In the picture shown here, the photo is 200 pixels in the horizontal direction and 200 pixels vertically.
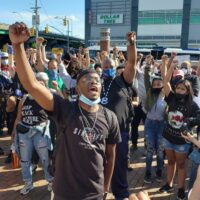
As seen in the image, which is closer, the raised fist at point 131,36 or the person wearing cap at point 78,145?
the person wearing cap at point 78,145

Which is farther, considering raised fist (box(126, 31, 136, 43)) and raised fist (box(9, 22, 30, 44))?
raised fist (box(126, 31, 136, 43))

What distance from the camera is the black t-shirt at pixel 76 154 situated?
101 inches

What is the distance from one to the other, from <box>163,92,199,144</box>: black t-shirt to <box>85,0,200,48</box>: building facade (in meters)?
52.6

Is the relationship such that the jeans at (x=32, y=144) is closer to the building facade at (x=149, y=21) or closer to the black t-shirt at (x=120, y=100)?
the black t-shirt at (x=120, y=100)

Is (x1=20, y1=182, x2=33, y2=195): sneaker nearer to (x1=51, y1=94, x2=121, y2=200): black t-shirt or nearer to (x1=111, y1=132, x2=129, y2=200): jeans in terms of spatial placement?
(x1=111, y1=132, x2=129, y2=200): jeans

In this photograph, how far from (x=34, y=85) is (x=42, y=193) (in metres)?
2.87

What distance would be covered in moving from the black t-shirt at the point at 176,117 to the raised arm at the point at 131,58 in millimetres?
933

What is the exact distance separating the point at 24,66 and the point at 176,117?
2.67 m

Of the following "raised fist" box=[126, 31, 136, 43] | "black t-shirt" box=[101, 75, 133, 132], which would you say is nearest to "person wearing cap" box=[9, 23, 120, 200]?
"raised fist" box=[126, 31, 136, 43]

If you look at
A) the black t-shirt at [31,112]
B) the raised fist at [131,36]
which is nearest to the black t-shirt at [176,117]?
the raised fist at [131,36]

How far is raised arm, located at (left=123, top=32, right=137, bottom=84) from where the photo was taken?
11.5 feet

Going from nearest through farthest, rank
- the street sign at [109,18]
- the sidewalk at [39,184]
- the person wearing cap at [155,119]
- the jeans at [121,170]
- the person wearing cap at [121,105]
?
the person wearing cap at [121,105] → the jeans at [121,170] → the sidewalk at [39,184] → the person wearing cap at [155,119] → the street sign at [109,18]

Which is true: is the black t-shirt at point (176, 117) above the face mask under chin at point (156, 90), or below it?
below

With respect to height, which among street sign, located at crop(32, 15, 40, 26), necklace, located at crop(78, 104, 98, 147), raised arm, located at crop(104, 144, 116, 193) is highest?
street sign, located at crop(32, 15, 40, 26)
